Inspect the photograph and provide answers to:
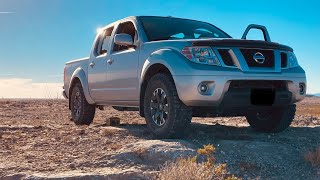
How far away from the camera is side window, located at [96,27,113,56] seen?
8773 millimetres

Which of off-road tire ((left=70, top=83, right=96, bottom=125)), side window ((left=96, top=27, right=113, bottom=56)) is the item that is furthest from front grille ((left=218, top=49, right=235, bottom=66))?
off-road tire ((left=70, top=83, right=96, bottom=125))

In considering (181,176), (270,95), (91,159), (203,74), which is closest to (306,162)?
(270,95)

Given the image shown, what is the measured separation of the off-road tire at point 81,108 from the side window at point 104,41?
3.20ft

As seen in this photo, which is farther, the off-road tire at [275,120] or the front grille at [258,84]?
the off-road tire at [275,120]

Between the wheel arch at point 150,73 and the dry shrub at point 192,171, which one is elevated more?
the wheel arch at point 150,73

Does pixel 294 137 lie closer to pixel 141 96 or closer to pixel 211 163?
pixel 141 96

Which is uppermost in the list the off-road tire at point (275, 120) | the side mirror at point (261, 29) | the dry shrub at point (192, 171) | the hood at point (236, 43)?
the side mirror at point (261, 29)

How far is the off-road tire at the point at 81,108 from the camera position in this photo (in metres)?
9.34

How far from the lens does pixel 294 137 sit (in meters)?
7.11

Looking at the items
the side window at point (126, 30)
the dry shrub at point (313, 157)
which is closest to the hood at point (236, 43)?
the dry shrub at point (313, 157)

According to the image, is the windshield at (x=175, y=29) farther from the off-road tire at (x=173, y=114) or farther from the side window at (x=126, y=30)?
the off-road tire at (x=173, y=114)

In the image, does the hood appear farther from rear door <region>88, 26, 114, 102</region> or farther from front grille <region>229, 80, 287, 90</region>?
rear door <region>88, 26, 114, 102</region>

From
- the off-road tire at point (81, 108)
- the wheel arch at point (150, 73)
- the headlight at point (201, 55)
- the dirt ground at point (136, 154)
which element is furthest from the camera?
the off-road tire at point (81, 108)

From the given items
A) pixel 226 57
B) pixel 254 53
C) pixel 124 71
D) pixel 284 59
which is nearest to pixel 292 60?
pixel 284 59
